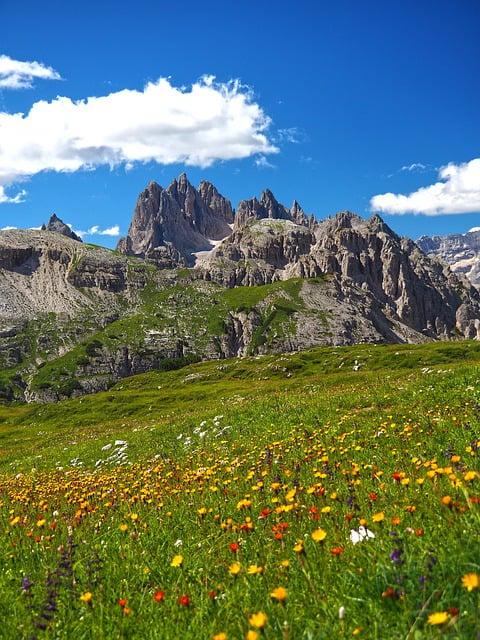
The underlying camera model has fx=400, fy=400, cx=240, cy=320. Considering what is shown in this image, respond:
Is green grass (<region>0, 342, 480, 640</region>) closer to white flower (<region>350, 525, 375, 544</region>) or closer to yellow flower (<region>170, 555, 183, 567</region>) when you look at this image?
white flower (<region>350, 525, 375, 544</region>)

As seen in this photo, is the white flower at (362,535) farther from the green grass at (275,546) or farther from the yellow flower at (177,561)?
the yellow flower at (177,561)

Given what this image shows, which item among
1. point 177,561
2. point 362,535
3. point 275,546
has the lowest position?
point 275,546

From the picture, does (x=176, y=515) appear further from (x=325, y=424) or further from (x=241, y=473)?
(x=325, y=424)

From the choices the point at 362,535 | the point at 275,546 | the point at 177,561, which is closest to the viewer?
the point at 177,561

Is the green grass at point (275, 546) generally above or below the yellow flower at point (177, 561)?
below

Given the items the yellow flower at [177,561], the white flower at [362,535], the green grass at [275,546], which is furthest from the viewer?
the white flower at [362,535]

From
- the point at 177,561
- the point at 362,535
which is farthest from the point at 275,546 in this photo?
the point at 177,561

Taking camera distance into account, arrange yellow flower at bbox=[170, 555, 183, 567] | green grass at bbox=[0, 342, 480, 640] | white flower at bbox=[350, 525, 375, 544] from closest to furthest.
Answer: green grass at bbox=[0, 342, 480, 640], yellow flower at bbox=[170, 555, 183, 567], white flower at bbox=[350, 525, 375, 544]

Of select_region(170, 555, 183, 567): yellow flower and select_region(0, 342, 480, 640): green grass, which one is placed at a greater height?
select_region(170, 555, 183, 567): yellow flower

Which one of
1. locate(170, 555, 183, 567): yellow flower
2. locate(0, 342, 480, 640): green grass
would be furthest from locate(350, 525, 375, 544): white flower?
locate(170, 555, 183, 567): yellow flower

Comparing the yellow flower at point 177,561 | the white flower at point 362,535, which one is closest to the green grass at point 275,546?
the white flower at point 362,535

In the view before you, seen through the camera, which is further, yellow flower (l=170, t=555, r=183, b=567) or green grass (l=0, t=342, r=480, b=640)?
yellow flower (l=170, t=555, r=183, b=567)

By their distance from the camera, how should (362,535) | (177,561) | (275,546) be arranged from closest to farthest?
(177,561) → (362,535) → (275,546)

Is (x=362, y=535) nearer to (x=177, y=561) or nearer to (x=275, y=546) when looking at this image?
(x=275, y=546)
